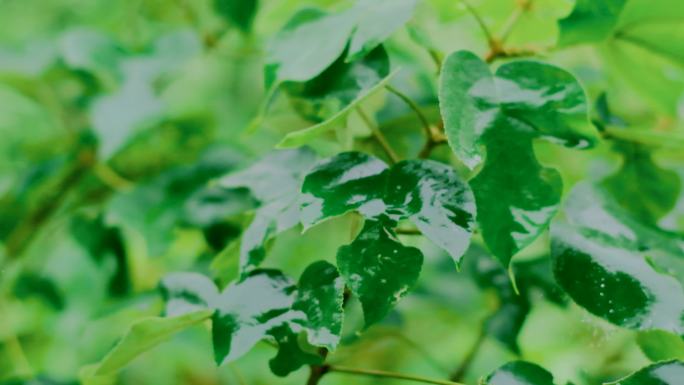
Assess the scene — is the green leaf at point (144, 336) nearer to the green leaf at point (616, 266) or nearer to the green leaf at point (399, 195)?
the green leaf at point (399, 195)

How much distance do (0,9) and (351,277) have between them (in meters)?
1.62

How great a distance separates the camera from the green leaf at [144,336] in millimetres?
516

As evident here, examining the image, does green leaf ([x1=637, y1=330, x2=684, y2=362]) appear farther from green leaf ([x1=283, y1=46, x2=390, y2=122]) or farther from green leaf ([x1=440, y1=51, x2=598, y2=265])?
green leaf ([x1=283, y1=46, x2=390, y2=122])

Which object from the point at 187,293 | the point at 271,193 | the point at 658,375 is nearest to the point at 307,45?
the point at 271,193

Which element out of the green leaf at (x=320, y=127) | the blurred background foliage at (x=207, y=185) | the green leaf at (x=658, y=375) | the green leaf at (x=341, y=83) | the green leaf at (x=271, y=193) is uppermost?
the green leaf at (x=320, y=127)

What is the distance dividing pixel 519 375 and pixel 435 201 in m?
0.13

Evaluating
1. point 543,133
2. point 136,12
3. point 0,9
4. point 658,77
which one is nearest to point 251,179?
point 543,133

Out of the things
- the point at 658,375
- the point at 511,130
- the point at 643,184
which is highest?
the point at 511,130

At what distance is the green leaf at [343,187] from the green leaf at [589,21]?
0.73ft

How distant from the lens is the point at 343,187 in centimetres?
50

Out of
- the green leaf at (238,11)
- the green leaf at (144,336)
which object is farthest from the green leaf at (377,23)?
the green leaf at (238,11)

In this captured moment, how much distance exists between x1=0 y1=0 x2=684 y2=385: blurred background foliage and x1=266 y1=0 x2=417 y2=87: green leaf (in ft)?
0.17

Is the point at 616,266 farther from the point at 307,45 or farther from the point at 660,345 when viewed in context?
the point at 307,45

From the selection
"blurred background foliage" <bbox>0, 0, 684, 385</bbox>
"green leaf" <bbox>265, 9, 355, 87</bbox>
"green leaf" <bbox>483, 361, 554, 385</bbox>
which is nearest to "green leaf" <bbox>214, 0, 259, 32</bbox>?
"blurred background foliage" <bbox>0, 0, 684, 385</bbox>
